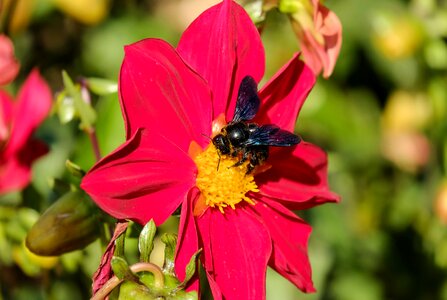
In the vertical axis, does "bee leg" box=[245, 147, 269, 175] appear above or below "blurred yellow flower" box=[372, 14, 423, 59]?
above

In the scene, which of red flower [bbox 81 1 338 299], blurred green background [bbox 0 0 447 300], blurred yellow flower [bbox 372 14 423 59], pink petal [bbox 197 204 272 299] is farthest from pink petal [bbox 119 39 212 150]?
blurred yellow flower [bbox 372 14 423 59]

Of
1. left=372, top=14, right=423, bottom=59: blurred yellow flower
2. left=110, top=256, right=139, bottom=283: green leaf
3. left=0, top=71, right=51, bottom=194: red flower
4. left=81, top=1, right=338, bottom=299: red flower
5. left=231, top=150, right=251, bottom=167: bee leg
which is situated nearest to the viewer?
left=110, top=256, right=139, bottom=283: green leaf

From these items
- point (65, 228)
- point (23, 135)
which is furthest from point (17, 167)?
point (65, 228)

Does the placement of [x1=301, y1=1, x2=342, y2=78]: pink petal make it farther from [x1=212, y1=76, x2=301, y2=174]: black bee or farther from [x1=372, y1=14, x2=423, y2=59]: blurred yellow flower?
[x1=372, y1=14, x2=423, y2=59]: blurred yellow flower

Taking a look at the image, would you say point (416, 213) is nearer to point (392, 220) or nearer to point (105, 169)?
point (392, 220)

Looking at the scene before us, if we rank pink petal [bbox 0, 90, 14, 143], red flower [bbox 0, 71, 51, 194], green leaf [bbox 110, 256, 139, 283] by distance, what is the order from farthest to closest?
red flower [bbox 0, 71, 51, 194] → pink petal [bbox 0, 90, 14, 143] → green leaf [bbox 110, 256, 139, 283]

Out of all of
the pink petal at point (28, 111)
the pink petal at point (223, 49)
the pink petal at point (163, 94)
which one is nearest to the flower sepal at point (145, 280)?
the pink petal at point (163, 94)

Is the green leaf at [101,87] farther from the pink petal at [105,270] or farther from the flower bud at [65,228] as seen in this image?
the pink petal at [105,270]
